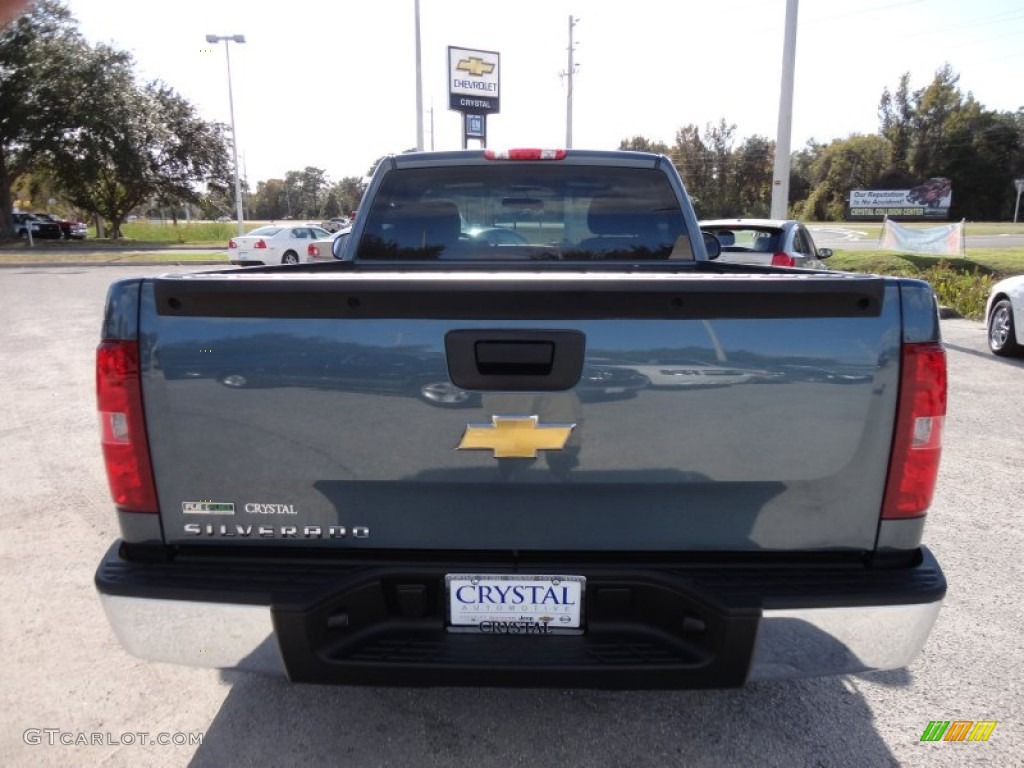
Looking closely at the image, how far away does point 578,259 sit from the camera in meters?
3.83

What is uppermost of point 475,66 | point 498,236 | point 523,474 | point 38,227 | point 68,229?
point 475,66

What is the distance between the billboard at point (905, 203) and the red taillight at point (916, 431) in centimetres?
7481

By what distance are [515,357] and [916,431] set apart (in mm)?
1106

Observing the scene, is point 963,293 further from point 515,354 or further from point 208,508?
point 208,508

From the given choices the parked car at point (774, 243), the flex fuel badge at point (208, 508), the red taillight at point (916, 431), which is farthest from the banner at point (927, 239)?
the flex fuel badge at point (208, 508)

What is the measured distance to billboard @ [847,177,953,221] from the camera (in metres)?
66.6

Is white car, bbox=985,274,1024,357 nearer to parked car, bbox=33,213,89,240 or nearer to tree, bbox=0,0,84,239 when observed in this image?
tree, bbox=0,0,84,239

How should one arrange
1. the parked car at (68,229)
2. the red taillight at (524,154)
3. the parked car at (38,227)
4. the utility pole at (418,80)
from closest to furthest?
the red taillight at (524,154) < the utility pole at (418,80) < the parked car at (38,227) < the parked car at (68,229)

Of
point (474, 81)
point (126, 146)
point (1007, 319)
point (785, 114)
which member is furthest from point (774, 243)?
point (126, 146)

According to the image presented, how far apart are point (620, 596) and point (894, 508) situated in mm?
798

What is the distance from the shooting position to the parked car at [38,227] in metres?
41.6

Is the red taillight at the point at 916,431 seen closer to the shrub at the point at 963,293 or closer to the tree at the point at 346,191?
the shrub at the point at 963,293

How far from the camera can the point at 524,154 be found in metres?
3.72

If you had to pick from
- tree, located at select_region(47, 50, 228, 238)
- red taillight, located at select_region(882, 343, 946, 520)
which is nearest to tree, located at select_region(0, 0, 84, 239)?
tree, located at select_region(47, 50, 228, 238)
